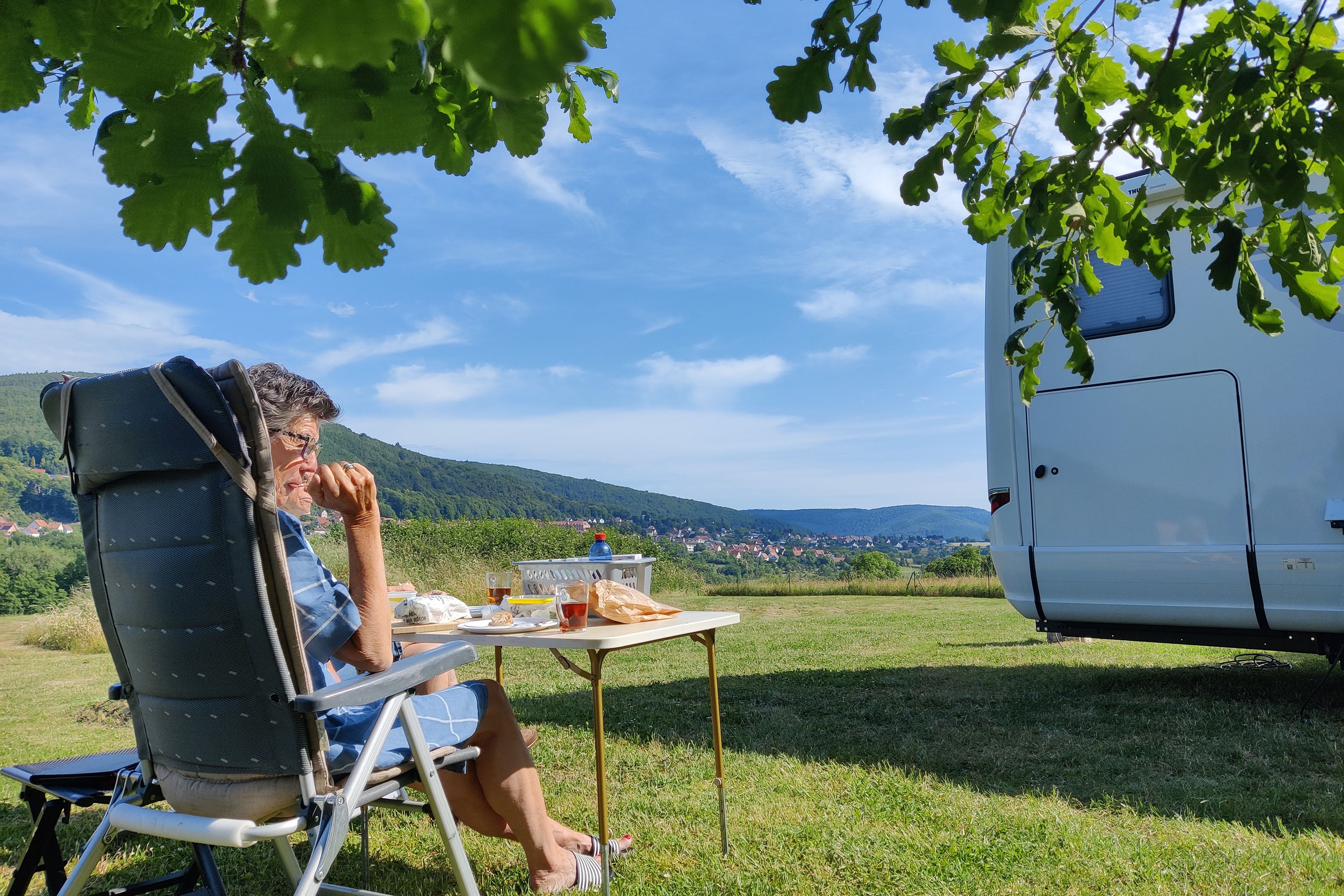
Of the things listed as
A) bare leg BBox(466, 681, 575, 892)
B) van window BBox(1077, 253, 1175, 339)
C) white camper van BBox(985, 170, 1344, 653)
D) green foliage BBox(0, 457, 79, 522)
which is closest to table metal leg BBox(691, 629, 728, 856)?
bare leg BBox(466, 681, 575, 892)

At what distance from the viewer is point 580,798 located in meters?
3.26

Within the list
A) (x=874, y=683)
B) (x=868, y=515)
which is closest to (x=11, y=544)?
(x=874, y=683)

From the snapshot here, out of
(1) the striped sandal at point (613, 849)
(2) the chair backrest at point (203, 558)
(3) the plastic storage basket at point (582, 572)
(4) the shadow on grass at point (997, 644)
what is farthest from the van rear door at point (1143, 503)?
(2) the chair backrest at point (203, 558)

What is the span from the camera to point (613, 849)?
8.61ft

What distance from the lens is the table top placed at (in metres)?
2.14

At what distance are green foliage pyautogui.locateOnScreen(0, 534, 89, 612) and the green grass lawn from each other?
41.3 feet


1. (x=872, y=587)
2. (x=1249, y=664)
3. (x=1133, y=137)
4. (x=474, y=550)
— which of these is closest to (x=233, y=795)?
(x=1133, y=137)

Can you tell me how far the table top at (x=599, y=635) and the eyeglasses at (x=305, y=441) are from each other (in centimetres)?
61

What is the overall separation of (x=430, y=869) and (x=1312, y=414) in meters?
4.18

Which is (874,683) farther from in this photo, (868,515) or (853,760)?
(868,515)

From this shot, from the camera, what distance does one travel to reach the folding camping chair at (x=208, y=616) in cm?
156

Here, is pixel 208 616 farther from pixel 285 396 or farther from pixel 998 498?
pixel 998 498

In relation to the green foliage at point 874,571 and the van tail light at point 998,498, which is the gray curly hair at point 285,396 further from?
the green foliage at point 874,571

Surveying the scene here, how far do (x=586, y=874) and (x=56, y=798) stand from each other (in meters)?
1.32
